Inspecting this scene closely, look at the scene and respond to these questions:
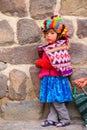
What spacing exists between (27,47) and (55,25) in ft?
1.24

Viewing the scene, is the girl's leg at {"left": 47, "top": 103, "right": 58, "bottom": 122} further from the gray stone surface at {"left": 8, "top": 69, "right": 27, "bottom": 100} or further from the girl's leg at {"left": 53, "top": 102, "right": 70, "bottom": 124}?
the gray stone surface at {"left": 8, "top": 69, "right": 27, "bottom": 100}

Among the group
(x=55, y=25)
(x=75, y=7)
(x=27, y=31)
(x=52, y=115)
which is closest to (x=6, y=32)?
(x=27, y=31)

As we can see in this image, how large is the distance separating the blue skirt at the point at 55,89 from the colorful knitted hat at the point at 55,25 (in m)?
0.41

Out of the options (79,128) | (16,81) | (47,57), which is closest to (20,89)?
(16,81)

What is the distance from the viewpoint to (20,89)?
379 cm

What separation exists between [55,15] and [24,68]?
570 mm

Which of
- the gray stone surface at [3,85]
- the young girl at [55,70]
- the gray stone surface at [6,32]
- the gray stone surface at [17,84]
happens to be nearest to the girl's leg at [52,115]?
the young girl at [55,70]

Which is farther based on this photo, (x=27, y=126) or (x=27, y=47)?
(x=27, y=47)

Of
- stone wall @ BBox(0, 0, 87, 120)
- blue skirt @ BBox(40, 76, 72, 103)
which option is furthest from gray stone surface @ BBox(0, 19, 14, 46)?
blue skirt @ BBox(40, 76, 72, 103)

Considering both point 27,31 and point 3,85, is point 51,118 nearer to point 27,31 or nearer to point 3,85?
point 3,85

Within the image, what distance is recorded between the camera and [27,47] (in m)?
3.77

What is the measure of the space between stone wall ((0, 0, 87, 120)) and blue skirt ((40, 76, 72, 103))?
0.14 meters

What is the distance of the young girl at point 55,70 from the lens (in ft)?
11.7

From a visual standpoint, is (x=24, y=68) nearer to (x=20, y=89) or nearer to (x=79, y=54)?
(x=20, y=89)
